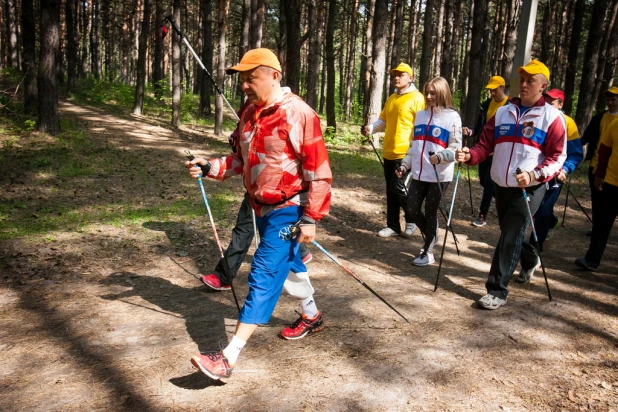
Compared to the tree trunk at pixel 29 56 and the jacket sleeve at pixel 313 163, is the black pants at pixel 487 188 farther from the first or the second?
the tree trunk at pixel 29 56

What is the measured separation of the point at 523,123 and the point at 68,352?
4576 mm

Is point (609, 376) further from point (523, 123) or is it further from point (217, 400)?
point (217, 400)

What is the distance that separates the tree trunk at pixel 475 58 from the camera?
47.9 ft

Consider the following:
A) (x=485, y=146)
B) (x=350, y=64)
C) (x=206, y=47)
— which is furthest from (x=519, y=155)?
(x=350, y=64)

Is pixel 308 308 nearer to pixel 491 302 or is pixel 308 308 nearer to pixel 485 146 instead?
pixel 491 302

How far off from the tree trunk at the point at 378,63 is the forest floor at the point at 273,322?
530cm

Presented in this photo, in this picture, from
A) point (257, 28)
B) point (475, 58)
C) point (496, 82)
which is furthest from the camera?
point (475, 58)

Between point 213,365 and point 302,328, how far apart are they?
1.10 m

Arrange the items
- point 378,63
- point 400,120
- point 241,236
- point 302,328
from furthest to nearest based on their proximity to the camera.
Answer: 1. point 378,63
2. point 400,120
3. point 241,236
4. point 302,328

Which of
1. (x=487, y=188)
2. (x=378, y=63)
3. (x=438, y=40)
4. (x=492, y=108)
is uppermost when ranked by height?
(x=438, y=40)

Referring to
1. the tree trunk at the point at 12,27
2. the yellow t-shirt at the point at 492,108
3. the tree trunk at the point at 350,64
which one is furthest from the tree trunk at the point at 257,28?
the tree trunk at the point at 12,27

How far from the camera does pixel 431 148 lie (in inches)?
255

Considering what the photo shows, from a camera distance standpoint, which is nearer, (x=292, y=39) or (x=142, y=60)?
(x=292, y=39)

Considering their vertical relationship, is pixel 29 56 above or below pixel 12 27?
below
